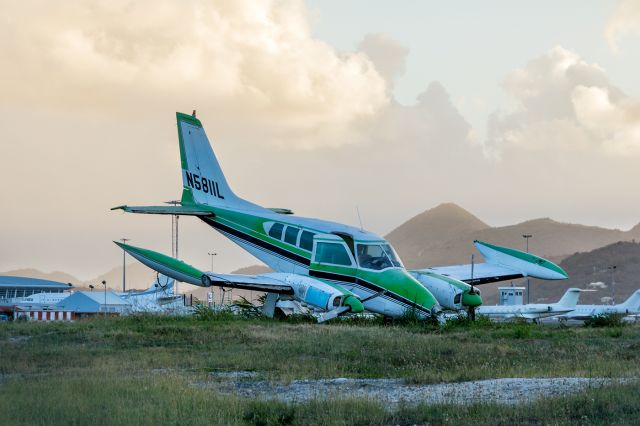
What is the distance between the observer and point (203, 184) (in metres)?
37.4

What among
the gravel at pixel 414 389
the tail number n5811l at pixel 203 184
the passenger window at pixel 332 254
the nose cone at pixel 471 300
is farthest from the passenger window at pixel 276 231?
the gravel at pixel 414 389

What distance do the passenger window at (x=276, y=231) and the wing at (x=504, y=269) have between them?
592cm

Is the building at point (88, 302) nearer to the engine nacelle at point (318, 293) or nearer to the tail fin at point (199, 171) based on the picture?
the tail fin at point (199, 171)

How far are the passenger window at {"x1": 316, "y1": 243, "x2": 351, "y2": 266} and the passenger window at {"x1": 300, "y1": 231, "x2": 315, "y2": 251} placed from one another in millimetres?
639

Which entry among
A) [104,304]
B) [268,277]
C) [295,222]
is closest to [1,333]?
[268,277]

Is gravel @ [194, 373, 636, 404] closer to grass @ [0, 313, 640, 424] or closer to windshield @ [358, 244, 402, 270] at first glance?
grass @ [0, 313, 640, 424]

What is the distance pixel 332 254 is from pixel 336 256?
166mm

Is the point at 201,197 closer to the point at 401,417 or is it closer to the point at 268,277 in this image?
the point at 268,277

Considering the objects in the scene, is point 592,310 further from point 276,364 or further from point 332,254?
point 276,364

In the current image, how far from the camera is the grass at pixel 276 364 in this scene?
41.5 ft

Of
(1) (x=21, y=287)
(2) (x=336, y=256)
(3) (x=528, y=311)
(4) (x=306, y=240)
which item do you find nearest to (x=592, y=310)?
(3) (x=528, y=311)

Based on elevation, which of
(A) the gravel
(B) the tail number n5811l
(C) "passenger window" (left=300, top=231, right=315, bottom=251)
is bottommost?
(A) the gravel

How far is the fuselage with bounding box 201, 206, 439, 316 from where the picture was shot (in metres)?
29.6

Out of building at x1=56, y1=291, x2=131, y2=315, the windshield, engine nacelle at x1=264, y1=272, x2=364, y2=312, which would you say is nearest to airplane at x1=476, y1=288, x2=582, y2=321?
the windshield
